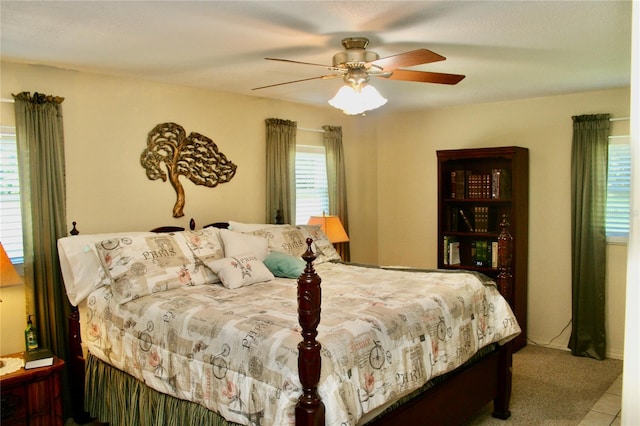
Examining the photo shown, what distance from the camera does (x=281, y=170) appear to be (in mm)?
4648

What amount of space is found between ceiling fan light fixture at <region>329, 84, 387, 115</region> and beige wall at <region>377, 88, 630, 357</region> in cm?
241

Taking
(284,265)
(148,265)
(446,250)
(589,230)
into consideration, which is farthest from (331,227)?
(589,230)

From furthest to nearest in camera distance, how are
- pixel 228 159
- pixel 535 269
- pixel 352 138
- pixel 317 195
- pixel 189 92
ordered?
1. pixel 352 138
2. pixel 317 195
3. pixel 535 269
4. pixel 228 159
5. pixel 189 92

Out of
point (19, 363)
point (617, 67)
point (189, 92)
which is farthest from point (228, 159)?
point (617, 67)

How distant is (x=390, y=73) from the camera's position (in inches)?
113

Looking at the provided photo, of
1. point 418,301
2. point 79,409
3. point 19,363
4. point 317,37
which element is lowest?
point 79,409

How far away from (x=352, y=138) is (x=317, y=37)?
115 inches

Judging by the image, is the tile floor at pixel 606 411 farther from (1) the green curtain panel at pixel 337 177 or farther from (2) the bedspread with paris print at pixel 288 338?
(1) the green curtain panel at pixel 337 177

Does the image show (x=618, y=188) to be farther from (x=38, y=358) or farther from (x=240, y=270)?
(x=38, y=358)

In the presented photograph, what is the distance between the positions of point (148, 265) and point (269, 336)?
1.28 metres

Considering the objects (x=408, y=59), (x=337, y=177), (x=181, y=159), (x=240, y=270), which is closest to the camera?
(x=408, y=59)

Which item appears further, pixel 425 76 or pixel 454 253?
pixel 454 253

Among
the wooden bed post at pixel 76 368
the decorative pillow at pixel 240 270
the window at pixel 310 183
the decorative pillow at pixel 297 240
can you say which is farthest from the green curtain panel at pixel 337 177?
the wooden bed post at pixel 76 368

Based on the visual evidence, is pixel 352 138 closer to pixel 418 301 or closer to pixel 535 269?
pixel 535 269
